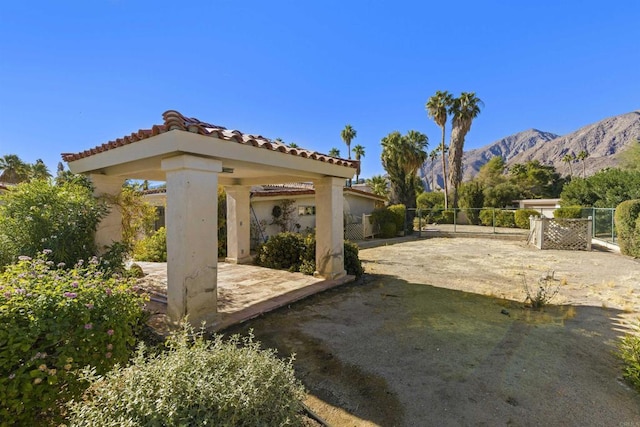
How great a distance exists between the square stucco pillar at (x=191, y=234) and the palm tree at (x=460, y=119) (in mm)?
33469

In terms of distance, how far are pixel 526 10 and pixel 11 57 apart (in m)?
16.8

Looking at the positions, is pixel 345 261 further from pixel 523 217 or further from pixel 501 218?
pixel 501 218

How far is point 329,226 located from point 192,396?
233 inches

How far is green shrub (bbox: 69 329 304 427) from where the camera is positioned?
1.84 metres

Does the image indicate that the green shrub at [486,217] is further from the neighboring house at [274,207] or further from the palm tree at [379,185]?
the neighboring house at [274,207]

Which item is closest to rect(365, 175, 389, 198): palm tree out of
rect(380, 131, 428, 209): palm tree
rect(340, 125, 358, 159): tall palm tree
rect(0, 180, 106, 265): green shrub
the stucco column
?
rect(380, 131, 428, 209): palm tree

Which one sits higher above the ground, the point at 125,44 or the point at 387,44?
the point at 387,44

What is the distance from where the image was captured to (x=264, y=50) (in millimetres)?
11250

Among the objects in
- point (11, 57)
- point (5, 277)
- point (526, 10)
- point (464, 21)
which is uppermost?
point (464, 21)

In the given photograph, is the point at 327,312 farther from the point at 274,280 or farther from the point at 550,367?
the point at 550,367

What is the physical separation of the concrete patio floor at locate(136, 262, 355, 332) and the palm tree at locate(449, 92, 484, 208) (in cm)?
3022

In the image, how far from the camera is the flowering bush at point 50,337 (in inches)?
76.4

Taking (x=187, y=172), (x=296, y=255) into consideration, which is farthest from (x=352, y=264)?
(x=187, y=172)

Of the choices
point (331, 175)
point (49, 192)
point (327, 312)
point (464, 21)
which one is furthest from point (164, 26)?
point (464, 21)
